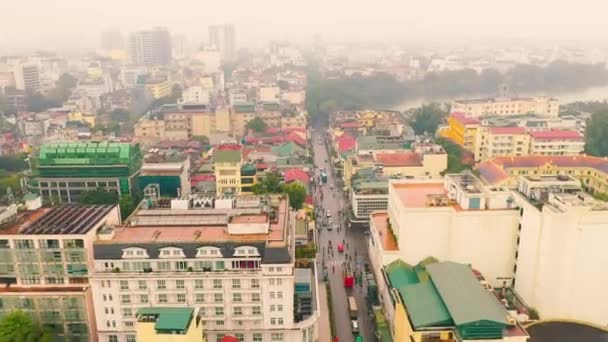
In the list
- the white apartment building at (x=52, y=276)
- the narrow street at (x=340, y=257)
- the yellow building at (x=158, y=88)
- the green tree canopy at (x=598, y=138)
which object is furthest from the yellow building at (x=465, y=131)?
the yellow building at (x=158, y=88)

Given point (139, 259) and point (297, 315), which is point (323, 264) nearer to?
point (297, 315)

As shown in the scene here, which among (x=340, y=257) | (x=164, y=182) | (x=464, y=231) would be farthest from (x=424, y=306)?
(x=164, y=182)

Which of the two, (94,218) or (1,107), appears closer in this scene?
(94,218)

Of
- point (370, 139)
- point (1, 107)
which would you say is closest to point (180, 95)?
point (1, 107)

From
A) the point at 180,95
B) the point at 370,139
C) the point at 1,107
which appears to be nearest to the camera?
the point at 370,139

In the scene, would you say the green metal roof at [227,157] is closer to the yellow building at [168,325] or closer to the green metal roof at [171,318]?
the green metal roof at [171,318]

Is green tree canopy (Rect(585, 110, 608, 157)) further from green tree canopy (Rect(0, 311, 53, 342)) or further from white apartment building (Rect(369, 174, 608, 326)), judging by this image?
green tree canopy (Rect(0, 311, 53, 342))

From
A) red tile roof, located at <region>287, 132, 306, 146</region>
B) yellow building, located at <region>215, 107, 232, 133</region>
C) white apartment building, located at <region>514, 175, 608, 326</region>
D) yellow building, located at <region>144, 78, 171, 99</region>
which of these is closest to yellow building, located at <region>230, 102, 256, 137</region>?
yellow building, located at <region>215, 107, 232, 133</region>
